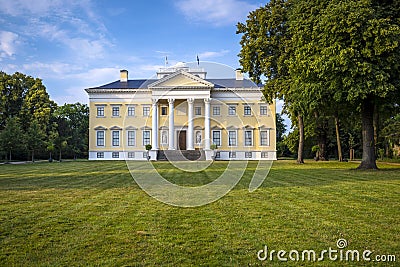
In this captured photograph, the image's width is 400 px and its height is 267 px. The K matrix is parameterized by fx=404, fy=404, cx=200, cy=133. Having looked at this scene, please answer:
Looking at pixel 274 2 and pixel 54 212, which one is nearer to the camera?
pixel 54 212

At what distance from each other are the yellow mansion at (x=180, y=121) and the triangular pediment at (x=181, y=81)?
1.18m

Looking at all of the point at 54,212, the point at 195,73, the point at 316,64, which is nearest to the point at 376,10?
the point at 316,64

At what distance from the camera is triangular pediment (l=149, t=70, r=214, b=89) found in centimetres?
5062

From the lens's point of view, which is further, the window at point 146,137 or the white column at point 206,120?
the window at point 146,137

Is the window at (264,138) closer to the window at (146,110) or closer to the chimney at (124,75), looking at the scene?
the window at (146,110)

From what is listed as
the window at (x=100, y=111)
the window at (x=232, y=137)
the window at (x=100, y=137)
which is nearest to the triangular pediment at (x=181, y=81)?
the window at (x=232, y=137)

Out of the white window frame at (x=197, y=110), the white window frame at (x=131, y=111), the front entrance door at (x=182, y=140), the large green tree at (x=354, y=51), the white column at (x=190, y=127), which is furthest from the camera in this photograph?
the white window frame at (x=131, y=111)

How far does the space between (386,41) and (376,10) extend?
10.0ft

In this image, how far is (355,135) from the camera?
5528 centimetres

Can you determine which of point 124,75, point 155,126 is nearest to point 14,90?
point 124,75

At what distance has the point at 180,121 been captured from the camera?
54.2 metres

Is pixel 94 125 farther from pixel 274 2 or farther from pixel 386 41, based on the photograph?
pixel 386 41

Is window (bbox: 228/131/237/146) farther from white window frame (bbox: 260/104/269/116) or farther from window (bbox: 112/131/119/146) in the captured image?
window (bbox: 112/131/119/146)

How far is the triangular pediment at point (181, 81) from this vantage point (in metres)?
50.6
